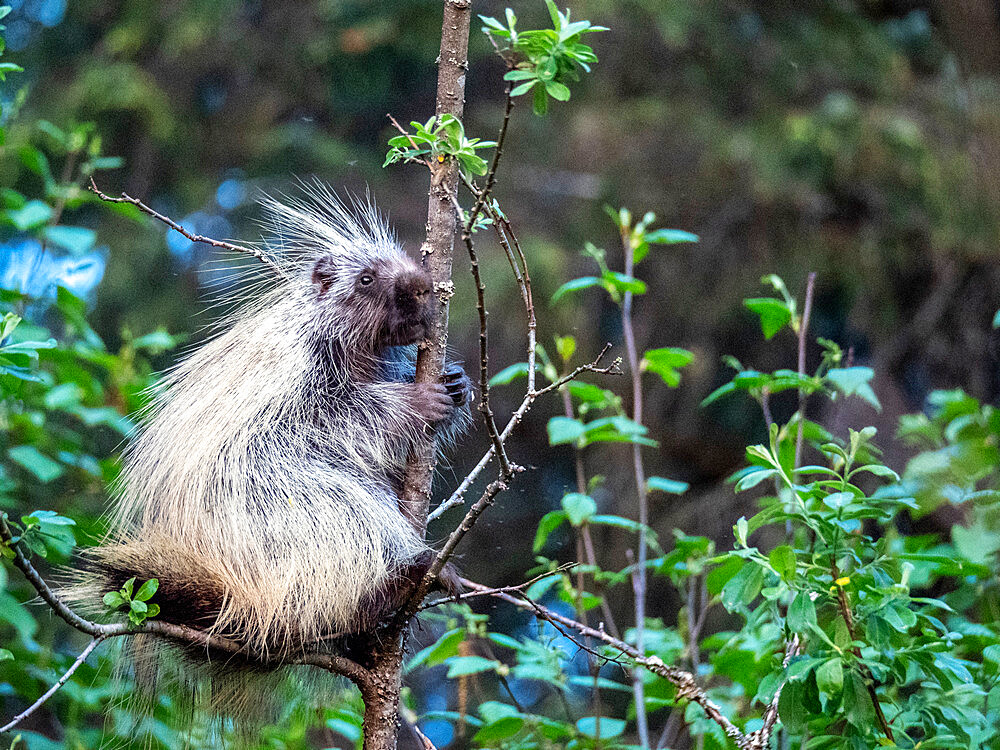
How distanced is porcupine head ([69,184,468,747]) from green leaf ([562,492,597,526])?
41 cm

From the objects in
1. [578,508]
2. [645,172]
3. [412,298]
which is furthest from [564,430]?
[645,172]

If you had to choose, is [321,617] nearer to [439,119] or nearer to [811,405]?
[439,119]

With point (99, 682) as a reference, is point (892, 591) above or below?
above

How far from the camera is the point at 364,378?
283 cm

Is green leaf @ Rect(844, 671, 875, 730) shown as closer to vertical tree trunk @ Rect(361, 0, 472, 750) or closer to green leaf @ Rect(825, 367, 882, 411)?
green leaf @ Rect(825, 367, 882, 411)

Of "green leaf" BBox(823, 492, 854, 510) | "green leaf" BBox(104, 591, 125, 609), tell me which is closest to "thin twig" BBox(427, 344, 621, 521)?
"green leaf" BBox(823, 492, 854, 510)

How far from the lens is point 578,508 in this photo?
251 cm

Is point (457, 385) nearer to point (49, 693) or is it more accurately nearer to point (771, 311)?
point (771, 311)

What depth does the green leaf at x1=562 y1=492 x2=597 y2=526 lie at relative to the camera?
2471 mm

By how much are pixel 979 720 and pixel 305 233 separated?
2.46 m

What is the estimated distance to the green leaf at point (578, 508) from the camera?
247 cm

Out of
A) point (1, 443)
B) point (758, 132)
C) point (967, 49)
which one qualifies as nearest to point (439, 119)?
point (1, 443)

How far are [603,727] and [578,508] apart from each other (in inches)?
22.5

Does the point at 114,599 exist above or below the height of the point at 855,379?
below
